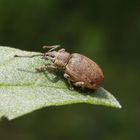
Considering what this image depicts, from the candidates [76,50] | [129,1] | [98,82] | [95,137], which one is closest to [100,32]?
[76,50]

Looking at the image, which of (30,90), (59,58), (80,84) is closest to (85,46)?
(59,58)

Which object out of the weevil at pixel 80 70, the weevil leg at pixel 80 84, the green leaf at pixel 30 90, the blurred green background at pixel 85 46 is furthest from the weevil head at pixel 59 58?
the blurred green background at pixel 85 46

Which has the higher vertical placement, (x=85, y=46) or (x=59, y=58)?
(x=59, y=58)

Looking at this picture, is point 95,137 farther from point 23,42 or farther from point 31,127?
point 23,42

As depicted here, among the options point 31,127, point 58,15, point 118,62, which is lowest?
point 31,127

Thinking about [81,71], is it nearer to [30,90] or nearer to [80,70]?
[80,70]
